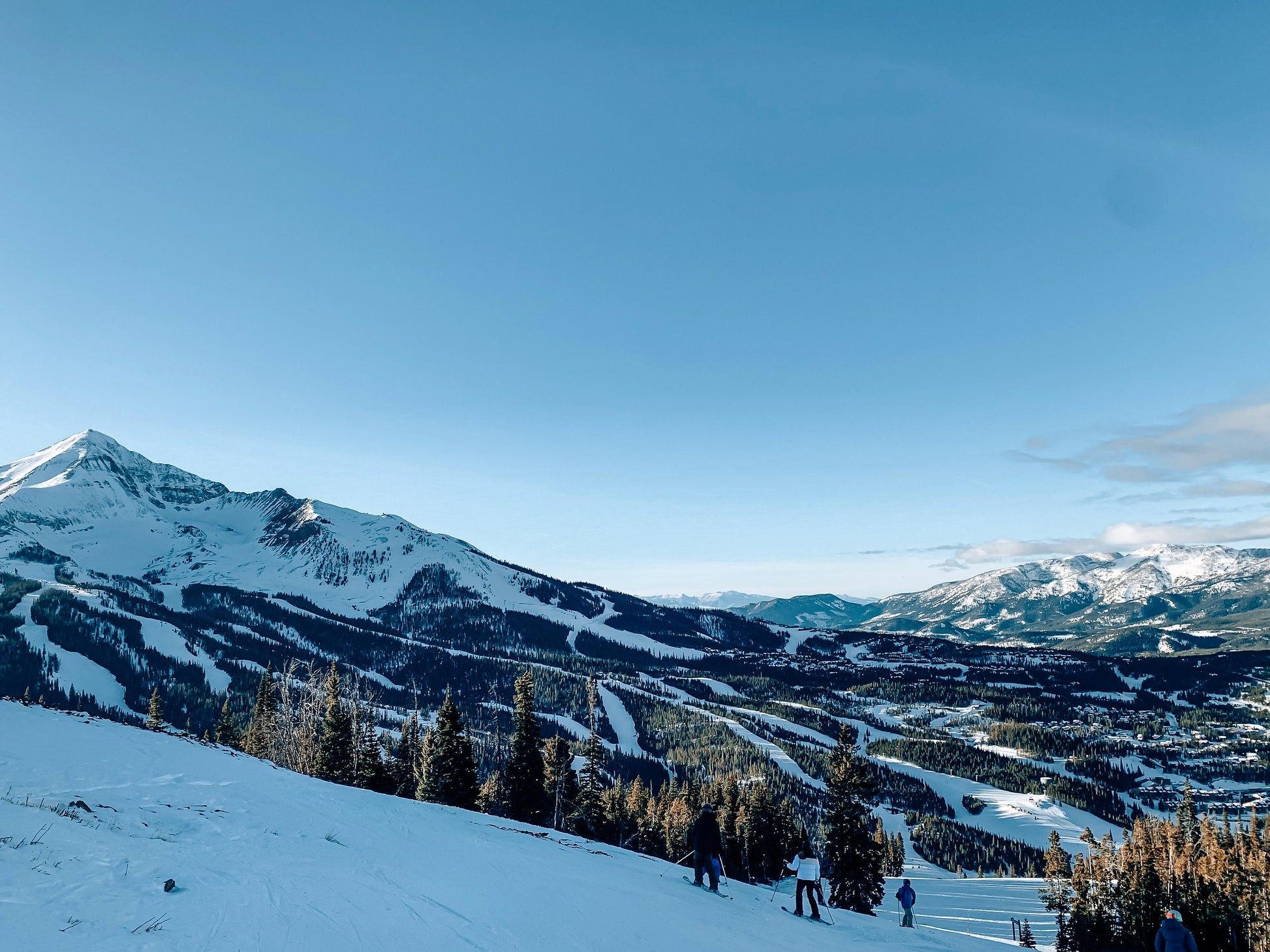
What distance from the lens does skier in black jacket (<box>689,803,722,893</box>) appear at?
17.4 m

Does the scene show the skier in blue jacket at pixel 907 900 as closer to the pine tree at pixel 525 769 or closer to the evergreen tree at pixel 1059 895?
the pine tree at pixel 525 769

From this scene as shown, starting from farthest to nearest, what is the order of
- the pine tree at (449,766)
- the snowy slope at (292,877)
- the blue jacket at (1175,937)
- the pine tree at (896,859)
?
the pine tree at (896,859) → the pine tree at (449,766) → the blue jacket at (1175,937) → the snowy slope at (292,877)

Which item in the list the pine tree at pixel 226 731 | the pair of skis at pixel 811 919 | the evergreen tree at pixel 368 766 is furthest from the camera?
the pine tree at pixel 226 731

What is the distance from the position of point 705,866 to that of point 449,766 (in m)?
35.4

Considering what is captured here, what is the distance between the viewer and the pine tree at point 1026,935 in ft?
208

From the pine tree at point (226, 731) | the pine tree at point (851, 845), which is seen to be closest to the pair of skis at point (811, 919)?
the pine tree at point (851, 845)

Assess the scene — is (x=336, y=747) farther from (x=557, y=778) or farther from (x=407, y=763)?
(x=557, y=778)

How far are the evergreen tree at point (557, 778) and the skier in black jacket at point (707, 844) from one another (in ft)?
Result: 116

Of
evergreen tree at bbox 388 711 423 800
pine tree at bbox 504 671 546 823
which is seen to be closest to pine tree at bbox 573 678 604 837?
pine tree at bbox 504 671 546 823

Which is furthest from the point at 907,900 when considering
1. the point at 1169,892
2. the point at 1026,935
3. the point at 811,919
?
the point at 1026,935

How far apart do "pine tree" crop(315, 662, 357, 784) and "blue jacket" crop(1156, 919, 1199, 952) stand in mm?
50190

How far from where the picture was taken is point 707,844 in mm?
17484

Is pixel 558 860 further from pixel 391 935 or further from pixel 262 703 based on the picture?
pixel 262 703

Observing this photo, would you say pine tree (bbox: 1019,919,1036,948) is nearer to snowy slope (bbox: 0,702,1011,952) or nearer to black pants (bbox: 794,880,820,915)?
snowy slope (bbox: 0,702,1011,952)
